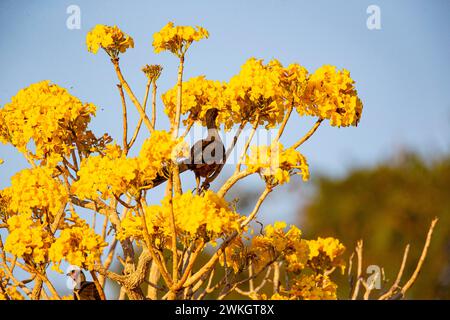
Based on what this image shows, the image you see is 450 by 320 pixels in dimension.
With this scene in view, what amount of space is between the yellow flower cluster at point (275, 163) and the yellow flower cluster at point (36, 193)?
1121 mm

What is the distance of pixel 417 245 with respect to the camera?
20547 mm

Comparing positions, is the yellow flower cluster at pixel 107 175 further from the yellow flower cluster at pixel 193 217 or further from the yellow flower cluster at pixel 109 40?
the yellow flower cluster at pixel 109 40

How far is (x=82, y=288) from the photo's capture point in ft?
13.7

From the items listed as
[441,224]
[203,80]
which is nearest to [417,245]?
[441,224]

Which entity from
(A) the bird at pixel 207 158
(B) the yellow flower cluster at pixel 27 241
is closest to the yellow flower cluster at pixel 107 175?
(B) the yellow flower cluster at pixel 27 241

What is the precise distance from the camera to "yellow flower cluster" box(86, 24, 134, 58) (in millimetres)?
4691

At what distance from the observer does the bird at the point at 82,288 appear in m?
4.14

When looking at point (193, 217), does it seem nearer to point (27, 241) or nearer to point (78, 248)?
point (78, 248)

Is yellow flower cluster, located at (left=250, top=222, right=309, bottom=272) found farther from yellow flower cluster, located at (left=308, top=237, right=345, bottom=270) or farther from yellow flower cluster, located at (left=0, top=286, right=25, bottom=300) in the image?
yellow flower cluster, located at (left=0, top=286, right=25, bottom=300)

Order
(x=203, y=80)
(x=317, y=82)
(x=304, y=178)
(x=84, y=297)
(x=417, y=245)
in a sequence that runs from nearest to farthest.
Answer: (x=304, y=178) < (x=84, y=297) < (x=317, y=82) < (x=203, y=80) < (x=417, y=245)

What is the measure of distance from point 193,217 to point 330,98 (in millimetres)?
1222

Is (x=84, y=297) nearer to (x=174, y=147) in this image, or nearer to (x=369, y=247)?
(x=174, y=147)

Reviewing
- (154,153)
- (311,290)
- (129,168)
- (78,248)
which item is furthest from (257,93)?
(78,248)
